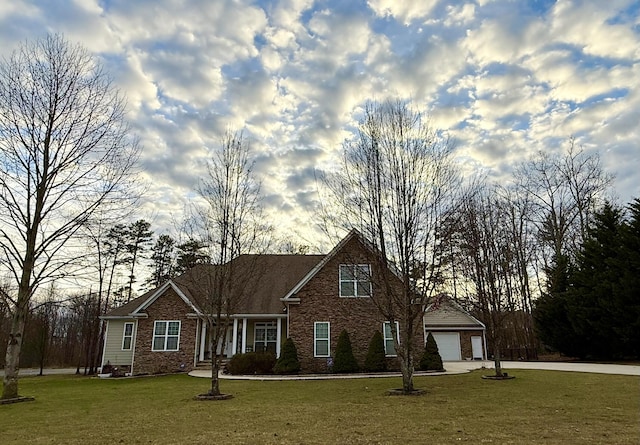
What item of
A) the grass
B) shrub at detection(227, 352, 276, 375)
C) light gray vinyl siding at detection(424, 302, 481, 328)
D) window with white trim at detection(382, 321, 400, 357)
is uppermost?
light gray vinyl siding at detection(424, 302, 481, 328)

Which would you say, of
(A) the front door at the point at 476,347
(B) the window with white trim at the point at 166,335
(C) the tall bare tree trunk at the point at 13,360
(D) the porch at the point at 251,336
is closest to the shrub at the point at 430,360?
(D) the porch at the point at 251,336

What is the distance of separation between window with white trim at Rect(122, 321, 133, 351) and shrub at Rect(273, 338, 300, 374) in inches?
377

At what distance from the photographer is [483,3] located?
38.7 feet

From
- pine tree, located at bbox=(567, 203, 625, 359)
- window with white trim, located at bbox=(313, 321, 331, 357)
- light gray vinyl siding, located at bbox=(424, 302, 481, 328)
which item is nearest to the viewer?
window with white trim, located at bbox=(313, 321, 331, 357)

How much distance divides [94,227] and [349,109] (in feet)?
30.7

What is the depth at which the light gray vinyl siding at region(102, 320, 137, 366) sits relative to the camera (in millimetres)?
23781

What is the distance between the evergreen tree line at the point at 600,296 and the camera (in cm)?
2238

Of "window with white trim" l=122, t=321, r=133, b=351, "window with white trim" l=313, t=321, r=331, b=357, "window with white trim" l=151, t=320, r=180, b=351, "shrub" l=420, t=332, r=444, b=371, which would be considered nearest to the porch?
"window with white trim" l=151, t=320, r=180, b=351

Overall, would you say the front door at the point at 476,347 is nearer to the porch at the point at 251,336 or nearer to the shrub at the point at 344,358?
the shrub at the point at 344,358

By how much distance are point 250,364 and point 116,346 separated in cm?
917

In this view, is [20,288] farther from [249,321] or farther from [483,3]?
[483,3]

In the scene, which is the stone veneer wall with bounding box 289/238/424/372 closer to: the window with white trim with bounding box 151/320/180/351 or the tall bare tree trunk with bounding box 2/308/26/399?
the window with white trim with bounding box 151/320/180/351

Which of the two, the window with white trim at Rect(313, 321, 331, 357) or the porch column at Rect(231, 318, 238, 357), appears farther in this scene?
the porch column at Rect(231, 318, 238, 357)

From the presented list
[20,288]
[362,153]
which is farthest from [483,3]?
[20,288]
